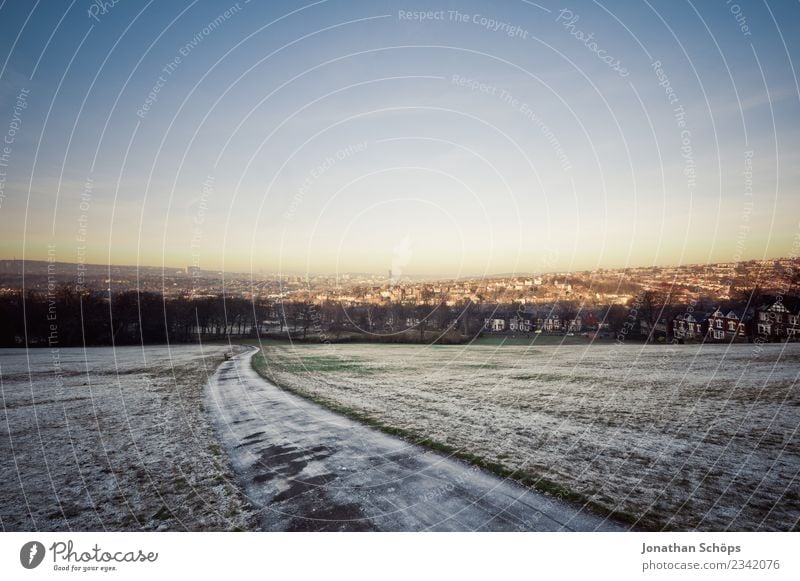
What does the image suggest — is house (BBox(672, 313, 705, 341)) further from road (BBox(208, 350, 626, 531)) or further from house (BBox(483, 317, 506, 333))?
road (BBox(208, 350, 626, 531))

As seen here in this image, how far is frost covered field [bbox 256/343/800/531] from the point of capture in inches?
294

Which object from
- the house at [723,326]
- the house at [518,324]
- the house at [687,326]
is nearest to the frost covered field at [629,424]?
the house at [723,326]

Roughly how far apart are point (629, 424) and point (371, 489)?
9.87 meters

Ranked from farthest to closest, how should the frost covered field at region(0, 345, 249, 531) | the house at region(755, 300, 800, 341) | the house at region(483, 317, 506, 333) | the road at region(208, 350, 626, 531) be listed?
the house at region(483, 317, 506, 333) → the house at region(755, 300, 800, 341) → the frost covered field at region(0, 345, 249, 531) → the road at region(208, 350, 626, 531)

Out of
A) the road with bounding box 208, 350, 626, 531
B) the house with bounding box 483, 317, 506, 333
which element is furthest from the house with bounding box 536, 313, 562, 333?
the road with bounding box 208, 350, 626, 531

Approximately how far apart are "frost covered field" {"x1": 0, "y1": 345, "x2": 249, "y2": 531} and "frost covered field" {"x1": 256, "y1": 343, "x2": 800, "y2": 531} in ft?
19.3

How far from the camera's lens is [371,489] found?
7.98 metres

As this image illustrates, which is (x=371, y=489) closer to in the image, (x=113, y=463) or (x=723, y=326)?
(x=113, y=463)

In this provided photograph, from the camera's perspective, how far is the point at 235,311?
219 ft

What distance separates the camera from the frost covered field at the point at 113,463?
746 cm

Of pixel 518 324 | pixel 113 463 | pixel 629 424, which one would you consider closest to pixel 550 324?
pixel 518 324

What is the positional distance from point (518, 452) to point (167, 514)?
8.56 meters
